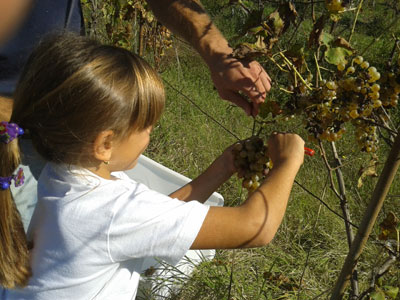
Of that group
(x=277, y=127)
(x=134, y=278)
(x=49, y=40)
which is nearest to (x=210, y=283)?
(x=134, y=278)

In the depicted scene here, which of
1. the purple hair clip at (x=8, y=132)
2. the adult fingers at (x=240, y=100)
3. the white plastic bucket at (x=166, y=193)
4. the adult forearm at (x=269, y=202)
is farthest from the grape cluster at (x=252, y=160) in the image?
the white plastic bucket at (x=166, y=193)

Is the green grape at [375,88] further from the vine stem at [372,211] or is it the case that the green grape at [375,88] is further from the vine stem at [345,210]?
the vine stem at [345,210]

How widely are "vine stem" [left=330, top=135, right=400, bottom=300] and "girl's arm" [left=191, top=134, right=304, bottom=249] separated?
207 mm

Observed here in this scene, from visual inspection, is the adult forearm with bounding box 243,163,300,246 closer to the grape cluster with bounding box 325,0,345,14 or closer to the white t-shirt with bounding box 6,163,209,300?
the white t-shirt with bounding box 6,163,209,300

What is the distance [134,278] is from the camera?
4.62 feet

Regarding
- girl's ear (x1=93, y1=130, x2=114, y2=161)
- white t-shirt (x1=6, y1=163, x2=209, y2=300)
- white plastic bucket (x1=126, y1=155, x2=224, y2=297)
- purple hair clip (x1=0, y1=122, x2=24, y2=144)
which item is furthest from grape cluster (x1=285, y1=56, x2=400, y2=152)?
white plastic bucket (x1=126, y1=155, x2=224, y2=297)

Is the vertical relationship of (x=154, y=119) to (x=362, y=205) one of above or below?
above

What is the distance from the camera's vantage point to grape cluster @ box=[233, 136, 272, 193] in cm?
116

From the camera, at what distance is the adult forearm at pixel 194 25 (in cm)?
138

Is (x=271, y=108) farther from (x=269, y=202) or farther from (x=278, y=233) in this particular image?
(x=278, y=233)

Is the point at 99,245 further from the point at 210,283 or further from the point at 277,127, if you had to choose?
the point at 277,127

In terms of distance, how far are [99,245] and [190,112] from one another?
2752 millimetres

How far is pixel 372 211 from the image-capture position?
1124mm

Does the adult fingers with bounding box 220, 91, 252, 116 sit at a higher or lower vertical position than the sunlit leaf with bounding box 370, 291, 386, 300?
higher
